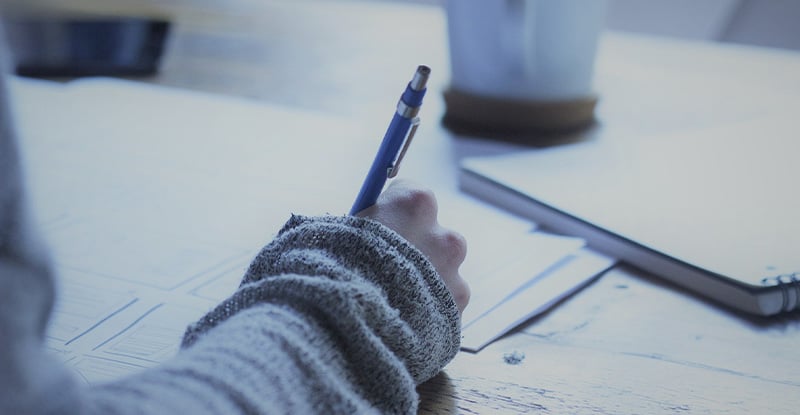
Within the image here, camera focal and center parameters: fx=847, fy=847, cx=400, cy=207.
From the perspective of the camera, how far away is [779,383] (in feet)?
1.42

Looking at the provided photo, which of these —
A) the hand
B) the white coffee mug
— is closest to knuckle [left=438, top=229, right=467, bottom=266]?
the hand

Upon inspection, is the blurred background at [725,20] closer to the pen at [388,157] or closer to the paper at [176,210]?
the paper at [176,210]

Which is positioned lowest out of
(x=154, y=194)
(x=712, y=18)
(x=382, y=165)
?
(x=154, y=194)

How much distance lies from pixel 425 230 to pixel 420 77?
0.08m

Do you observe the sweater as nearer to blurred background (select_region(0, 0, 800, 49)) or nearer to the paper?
the paper

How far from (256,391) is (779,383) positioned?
0.91 ft

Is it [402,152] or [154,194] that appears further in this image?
[154,194]

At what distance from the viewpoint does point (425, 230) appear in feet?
1.52

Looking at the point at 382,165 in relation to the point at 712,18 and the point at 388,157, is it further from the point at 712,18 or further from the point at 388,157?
the point at 712,18

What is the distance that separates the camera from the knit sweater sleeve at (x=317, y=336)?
30 centimetres

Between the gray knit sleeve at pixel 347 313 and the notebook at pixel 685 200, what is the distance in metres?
0.19

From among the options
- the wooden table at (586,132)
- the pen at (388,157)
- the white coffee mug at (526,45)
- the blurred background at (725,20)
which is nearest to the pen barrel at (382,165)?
the pen at (388,157)

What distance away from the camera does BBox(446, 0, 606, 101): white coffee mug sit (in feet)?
2.73

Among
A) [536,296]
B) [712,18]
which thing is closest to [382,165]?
[536,296]
